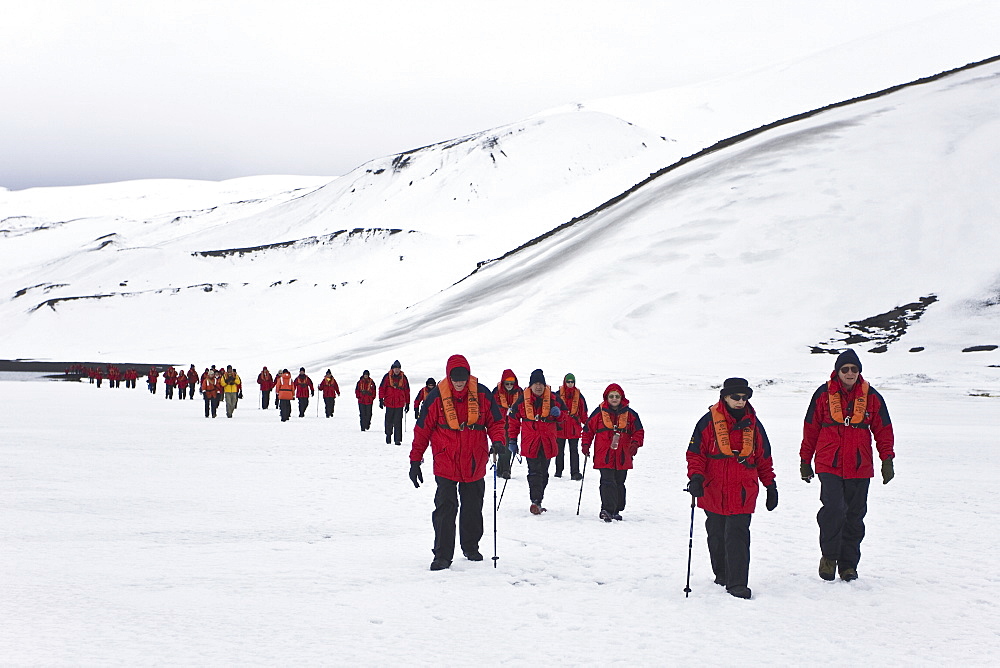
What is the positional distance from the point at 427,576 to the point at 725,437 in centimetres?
266

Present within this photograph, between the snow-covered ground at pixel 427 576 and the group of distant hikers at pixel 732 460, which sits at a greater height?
the group of distant hikers at pixel 732 460

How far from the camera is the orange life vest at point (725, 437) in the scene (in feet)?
22.3

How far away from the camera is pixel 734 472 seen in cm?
682

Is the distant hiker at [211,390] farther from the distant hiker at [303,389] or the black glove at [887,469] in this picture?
the black glove at [887,469]

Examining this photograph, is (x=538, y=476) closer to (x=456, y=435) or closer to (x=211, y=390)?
(x=456, y=435)

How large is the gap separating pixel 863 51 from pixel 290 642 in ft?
512

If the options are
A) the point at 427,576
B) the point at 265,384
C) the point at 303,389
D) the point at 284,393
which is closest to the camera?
the point at 427,576

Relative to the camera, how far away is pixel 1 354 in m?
83.9

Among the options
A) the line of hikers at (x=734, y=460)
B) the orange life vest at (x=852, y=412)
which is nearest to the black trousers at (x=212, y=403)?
the line of hikers at (x=734, y=460)

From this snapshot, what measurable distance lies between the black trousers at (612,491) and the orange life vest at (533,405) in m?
1.13

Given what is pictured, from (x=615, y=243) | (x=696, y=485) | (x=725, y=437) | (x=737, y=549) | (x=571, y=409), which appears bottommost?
(x=737, y=549)

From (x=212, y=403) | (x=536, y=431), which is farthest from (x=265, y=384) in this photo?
(x=536, y=431)

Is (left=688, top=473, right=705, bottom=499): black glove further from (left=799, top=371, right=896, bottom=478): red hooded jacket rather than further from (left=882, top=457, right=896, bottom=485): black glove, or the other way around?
(left=882, top=457, right=896, bottom=485): black glove

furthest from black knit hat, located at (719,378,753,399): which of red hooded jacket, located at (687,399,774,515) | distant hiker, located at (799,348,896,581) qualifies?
distant hiker, located at (799,348,896,581)
